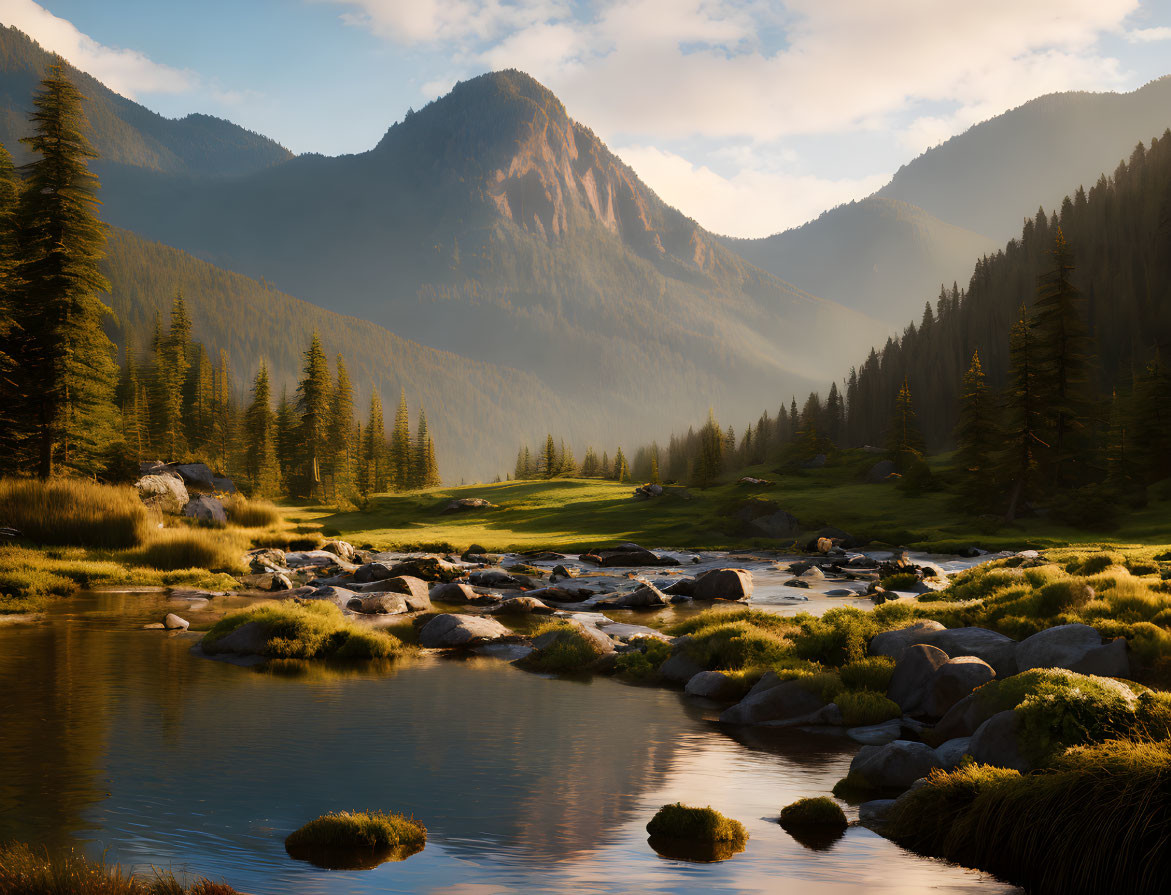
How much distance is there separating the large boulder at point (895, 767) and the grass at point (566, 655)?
11.1 m

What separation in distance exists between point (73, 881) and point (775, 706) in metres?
14.4

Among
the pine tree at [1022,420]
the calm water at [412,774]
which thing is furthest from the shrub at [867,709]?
the pine tree at [1022,420]

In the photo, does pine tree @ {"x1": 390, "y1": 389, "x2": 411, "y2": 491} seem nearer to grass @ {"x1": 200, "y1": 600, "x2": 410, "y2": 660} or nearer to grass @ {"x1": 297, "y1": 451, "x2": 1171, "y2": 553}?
grass @ {"x1": 297, "y1": 451, "x2": 1171, "y2": 553}

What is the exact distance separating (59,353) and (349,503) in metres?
58.3

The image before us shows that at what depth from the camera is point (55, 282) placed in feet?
159

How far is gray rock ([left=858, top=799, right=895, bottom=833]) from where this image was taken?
11921 mm

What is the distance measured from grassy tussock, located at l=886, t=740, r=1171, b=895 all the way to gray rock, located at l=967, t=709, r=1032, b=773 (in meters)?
1.04

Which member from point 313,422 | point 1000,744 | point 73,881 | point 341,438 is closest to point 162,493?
point 313,422

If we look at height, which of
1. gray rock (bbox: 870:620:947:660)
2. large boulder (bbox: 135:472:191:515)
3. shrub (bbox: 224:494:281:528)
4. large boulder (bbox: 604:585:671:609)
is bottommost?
large boulder (bbox: 604:585:671:609)

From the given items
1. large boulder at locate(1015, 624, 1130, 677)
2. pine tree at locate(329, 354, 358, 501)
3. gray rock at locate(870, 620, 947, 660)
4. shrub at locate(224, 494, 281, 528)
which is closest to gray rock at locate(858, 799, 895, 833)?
large boulder at locate(1015, 624, 1130, 677)

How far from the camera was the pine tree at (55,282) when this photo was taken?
158 feet

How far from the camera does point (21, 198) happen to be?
48.6 metres

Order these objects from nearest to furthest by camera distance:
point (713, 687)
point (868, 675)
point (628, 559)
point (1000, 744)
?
point (1000, 744) < point (868, 675) < point (713, 687) < point (628, 559)

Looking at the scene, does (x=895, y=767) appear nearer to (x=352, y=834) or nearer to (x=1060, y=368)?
(x=352, y=834)
